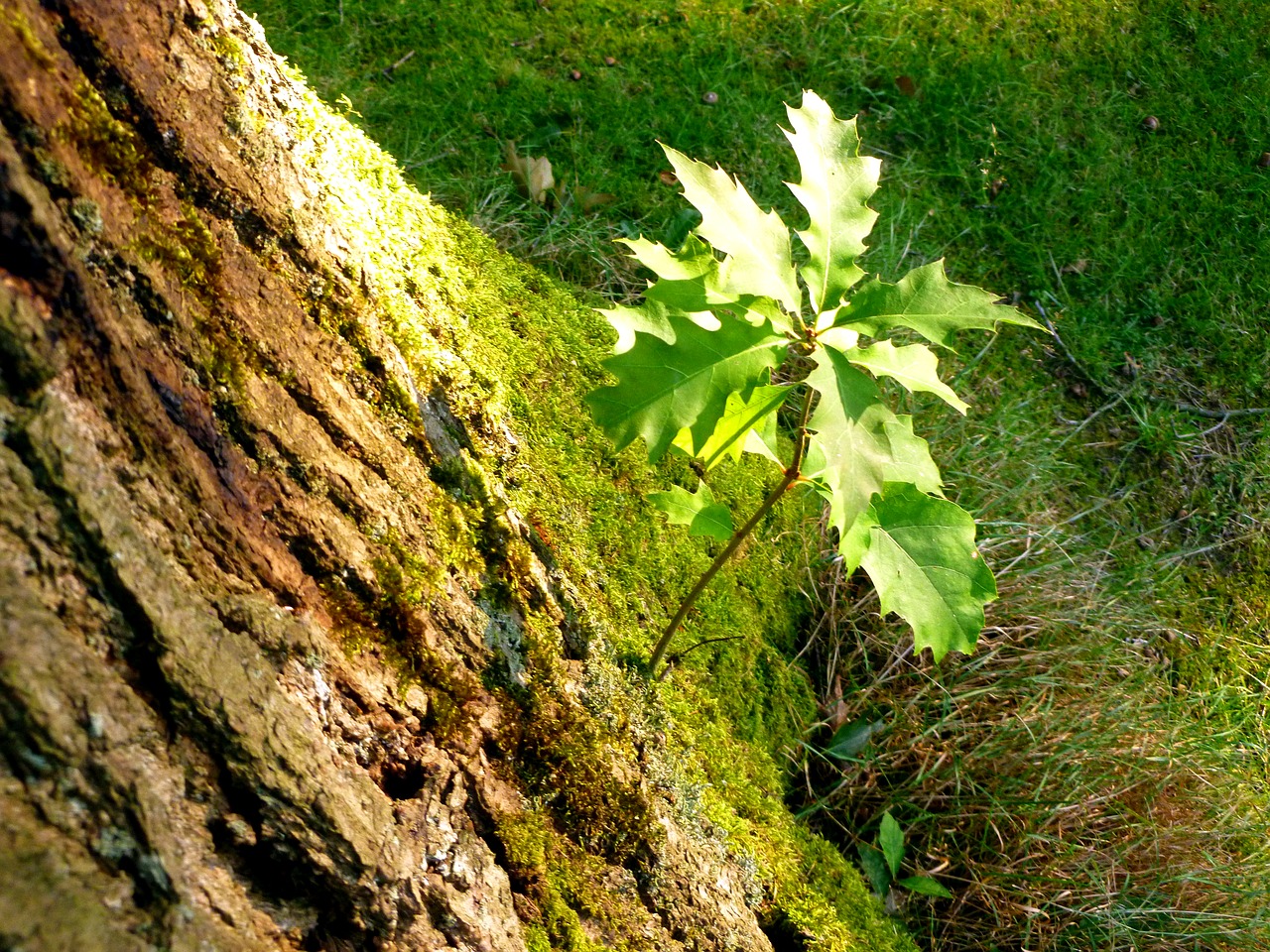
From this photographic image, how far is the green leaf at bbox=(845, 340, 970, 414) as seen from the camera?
1.62 m

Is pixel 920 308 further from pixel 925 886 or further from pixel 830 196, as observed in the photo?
pixel 925 886

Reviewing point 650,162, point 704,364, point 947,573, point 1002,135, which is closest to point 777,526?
point 947,573

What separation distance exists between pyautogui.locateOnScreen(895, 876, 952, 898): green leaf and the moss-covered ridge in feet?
0.98

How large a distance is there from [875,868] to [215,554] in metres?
2.19

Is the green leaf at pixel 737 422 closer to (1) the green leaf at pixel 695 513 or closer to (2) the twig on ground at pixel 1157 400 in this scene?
(1) the green leaf at pixel 695 513

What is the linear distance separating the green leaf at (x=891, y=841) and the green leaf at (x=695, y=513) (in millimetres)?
1163

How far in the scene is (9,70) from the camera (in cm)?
99

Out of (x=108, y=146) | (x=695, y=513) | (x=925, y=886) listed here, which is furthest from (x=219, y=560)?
(x=925, y=886)

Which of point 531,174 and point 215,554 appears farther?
point 531,174

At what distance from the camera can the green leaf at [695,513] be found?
204cm

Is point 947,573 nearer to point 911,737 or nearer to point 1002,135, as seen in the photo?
point 911,737

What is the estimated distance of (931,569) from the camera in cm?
183

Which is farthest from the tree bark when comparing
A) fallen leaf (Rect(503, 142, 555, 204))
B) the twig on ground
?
the twig on ground

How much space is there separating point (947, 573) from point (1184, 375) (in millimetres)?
3108
